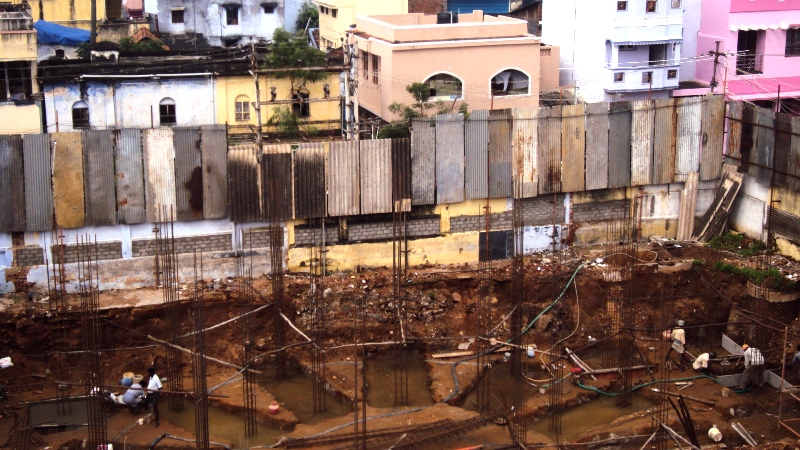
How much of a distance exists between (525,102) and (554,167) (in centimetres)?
490

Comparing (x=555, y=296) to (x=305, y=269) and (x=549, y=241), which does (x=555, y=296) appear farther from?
(x=305, y=269)

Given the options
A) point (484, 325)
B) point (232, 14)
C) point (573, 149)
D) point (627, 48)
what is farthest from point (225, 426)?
point (232, 14)

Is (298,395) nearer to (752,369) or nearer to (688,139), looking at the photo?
(752,369)

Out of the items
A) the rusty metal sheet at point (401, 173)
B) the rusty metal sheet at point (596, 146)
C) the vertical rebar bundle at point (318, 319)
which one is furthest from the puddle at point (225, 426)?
the rusty metal sheet at point (596, 146)

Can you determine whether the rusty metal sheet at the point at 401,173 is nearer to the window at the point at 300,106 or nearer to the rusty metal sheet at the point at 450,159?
the rusty metal sheet at the point at 450,159

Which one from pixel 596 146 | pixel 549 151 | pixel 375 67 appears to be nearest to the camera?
pixel 549 151

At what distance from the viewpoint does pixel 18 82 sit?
73.0ft

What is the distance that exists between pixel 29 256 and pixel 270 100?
22.9 ft

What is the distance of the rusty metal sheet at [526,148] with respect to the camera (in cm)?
1939

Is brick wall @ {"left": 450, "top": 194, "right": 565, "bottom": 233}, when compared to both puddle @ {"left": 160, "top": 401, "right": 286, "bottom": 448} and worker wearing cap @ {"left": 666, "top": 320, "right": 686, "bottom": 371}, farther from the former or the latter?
puddle @ {"left": 160, "top": 401, "right": 286, "bottom": 448}

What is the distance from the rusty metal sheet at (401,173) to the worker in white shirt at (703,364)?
18.2ft

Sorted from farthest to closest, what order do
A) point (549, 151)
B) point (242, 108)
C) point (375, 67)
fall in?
point (375, 67) → point (242, 108) → point (549, 151)

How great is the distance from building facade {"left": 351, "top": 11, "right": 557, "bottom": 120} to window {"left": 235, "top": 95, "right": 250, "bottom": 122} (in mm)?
2628

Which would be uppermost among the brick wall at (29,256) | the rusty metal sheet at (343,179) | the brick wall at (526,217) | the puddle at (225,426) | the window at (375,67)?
the window at (375,67)
